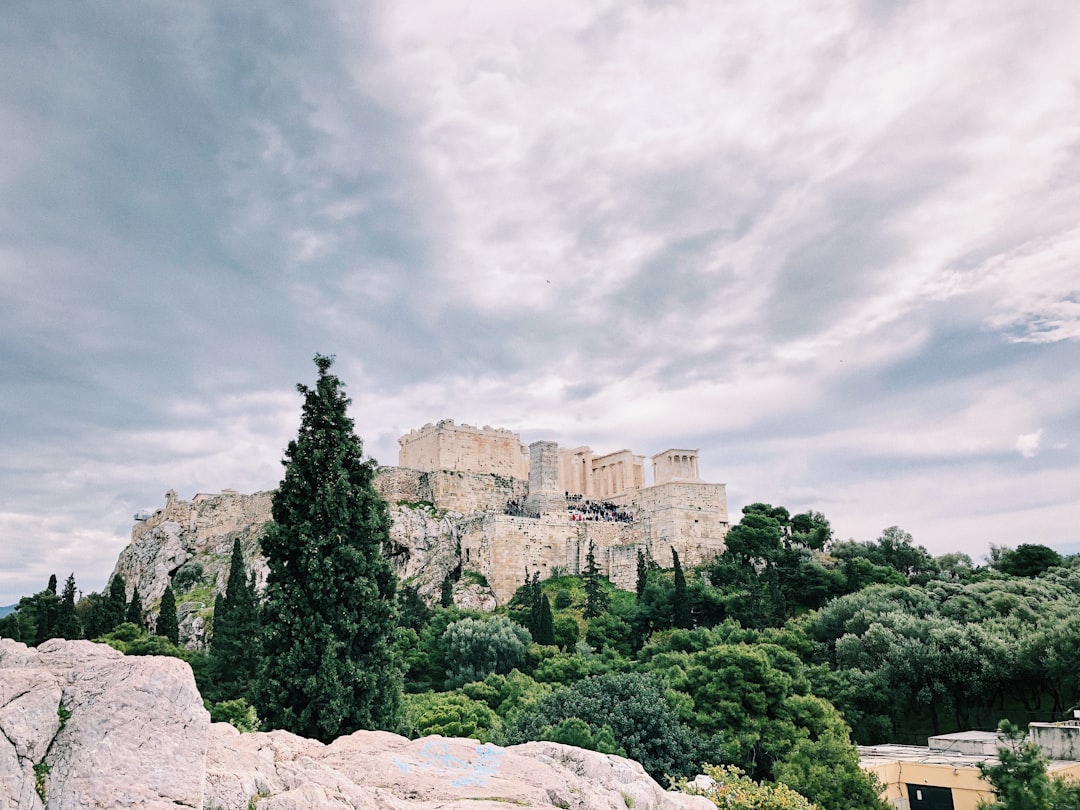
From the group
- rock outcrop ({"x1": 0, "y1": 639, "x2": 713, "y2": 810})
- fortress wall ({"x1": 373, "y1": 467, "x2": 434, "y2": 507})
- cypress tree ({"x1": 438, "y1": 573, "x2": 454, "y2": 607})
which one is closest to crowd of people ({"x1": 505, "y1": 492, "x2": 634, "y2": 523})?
fortress wall ({"x1": 373, "y1": 467, "x2": 434, "y2": 507})

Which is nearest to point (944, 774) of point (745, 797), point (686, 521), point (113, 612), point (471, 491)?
point (745, 797)

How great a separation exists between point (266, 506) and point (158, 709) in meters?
65.5

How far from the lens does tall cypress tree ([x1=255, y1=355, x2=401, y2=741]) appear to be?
53.8ft

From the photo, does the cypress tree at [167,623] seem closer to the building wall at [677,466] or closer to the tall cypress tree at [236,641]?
the tall cypress tree at [236,641]

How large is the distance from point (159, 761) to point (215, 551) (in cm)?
6836

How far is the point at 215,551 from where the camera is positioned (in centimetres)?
6762

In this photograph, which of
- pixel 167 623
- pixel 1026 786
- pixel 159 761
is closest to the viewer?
pixel 159 761

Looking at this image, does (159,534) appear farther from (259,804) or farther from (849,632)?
(259,804)

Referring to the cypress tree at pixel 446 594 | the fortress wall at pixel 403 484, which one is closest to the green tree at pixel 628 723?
the cypress tree at pixel 446 594

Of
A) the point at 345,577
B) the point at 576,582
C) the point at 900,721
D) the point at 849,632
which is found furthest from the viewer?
the point at 576,582

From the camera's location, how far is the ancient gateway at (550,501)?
186 feet

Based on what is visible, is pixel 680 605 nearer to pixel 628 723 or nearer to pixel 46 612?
pixel 628 723

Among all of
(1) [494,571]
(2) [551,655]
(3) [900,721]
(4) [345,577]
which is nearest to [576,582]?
(1) [494,571]

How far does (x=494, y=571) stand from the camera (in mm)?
55562
